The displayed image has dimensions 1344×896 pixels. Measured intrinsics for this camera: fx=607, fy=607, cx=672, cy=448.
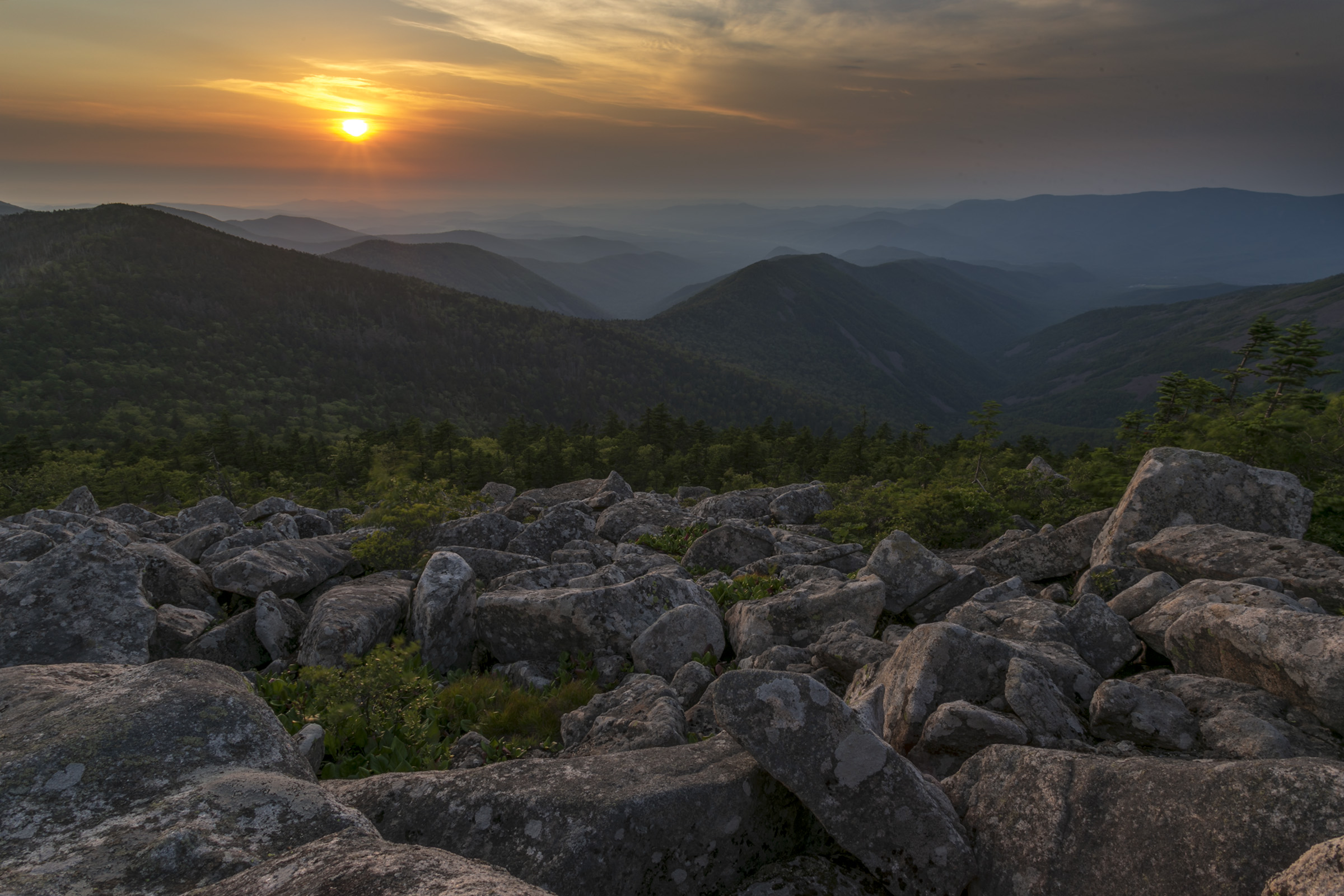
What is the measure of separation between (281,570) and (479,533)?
5680 millimetres

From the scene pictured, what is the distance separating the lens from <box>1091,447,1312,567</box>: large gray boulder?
45.4ft

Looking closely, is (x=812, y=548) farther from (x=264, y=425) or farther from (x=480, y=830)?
(x=264, y=425)

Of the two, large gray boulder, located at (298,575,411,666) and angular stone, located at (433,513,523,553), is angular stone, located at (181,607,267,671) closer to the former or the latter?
large gray boulder, located at (298,575,411,666)

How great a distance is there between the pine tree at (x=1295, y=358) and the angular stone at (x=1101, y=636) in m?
26.6

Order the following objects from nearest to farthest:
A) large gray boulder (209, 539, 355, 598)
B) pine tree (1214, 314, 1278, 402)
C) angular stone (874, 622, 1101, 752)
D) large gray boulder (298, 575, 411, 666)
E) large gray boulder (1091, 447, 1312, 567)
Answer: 1. angular stone (874, 622, 1101, 752)
2. large gray boulder (298, 575, 411, 666)
3. large gray boulder (209, 539, 355, 598)
4. large gray boulder (1091, 447, 1312, 567)
5. pine tree (1214, 314, 1278, 402)

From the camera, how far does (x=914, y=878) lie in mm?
5434

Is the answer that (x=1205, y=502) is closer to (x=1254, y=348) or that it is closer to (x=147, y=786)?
(x=147, y=786)

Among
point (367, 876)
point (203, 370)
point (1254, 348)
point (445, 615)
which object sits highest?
point (1254, 348)

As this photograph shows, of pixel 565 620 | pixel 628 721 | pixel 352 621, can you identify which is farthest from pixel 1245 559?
pixel 352 621

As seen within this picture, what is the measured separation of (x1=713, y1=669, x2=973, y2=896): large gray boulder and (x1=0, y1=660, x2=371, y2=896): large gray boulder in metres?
3.47

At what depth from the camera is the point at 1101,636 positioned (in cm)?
973

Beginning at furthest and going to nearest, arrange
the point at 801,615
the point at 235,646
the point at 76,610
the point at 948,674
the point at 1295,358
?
the point at 1295,358, the point at 801,615, the point at 235,646, the point at 76,610, the point at 948,674

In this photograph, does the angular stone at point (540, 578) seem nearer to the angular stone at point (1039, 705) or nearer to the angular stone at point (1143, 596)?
the angular stone at point (1039, 705)

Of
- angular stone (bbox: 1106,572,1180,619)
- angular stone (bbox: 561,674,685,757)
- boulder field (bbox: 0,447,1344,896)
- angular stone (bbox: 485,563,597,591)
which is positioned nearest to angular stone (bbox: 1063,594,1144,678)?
boulder field (bbox: 0,447,1344,896)
